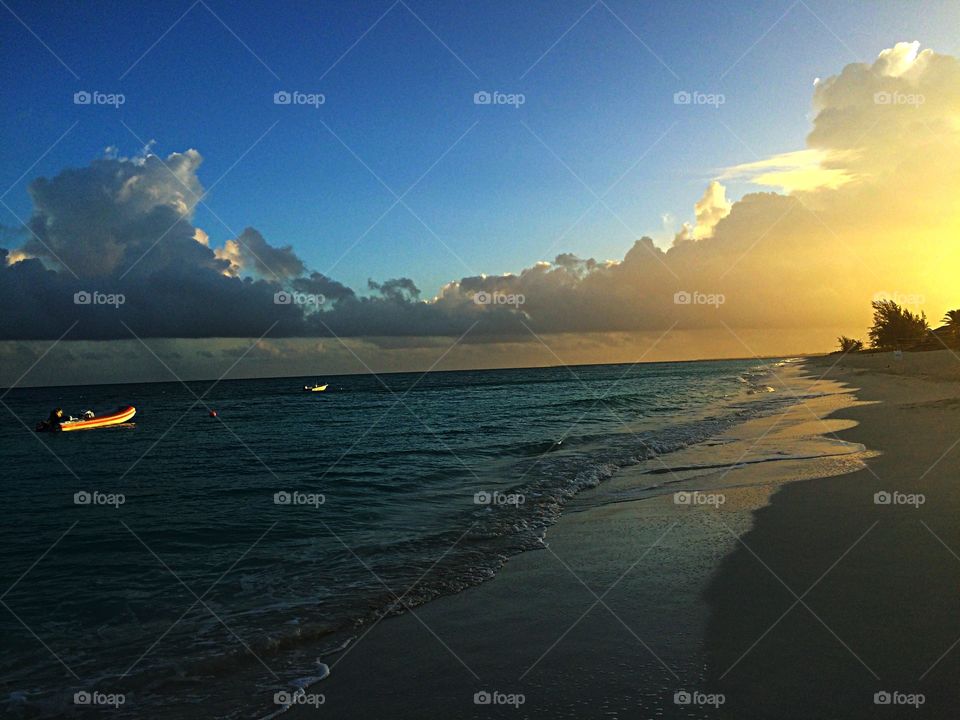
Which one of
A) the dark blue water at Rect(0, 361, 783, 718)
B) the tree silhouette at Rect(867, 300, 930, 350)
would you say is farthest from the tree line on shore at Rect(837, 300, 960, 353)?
the dark blue water at Rect(0, 361, 783, 718)

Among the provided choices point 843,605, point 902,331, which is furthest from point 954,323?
point 843,605

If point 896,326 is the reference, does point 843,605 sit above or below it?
below

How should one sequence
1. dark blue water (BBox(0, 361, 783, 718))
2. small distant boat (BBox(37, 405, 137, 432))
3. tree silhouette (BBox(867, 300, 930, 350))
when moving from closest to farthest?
1. dark blue water (BBox(0, 361, 783, 718))
2. small distant boat (BBox(37, 405, 137, 432))
3. tree silhouette (BBox(867, 300, 930, 350))

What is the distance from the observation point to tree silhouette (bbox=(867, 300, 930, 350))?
286ft

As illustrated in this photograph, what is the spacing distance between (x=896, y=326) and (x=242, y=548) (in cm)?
10352

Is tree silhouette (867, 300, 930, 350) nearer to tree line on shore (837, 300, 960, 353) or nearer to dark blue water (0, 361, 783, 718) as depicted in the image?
tree line on shore (837, 300, 960, 353)

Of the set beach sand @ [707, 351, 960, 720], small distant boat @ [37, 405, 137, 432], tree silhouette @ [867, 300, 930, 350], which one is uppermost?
tree silhouette @ [867, 300, 930, 350]

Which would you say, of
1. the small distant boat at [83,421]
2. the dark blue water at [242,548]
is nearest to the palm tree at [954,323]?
the dark blue water at [242,548]

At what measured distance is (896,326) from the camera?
91.0 meters

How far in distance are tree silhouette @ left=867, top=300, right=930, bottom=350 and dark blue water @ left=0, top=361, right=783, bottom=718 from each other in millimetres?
78176

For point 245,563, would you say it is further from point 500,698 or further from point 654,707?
point 654,707

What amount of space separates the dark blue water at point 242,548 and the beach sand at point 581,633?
2.27ft

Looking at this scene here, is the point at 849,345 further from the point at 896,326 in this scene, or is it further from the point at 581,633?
the point at 581,633

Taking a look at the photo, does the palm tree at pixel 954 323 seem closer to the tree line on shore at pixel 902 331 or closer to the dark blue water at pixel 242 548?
the tree line on shore at pixel 902 331
